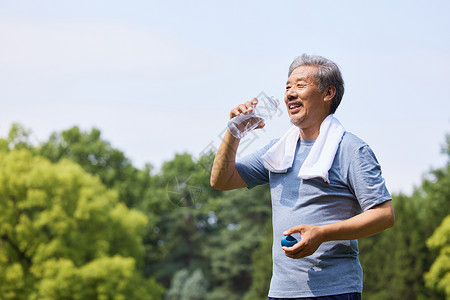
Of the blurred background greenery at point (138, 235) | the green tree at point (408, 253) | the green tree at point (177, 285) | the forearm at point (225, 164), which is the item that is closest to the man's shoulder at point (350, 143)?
the forearm at point (225, 164)

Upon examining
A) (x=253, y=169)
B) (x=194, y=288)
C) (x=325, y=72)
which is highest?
(x=325, y=72)

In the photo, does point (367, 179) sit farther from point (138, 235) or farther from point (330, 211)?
point (138, 235)

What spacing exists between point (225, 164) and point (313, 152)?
18.6 inches

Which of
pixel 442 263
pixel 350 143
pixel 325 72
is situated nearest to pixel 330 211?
pixel 350 143

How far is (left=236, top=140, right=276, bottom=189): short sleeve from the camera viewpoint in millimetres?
3162

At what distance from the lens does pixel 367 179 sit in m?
2.66

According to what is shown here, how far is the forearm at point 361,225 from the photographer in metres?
2.54

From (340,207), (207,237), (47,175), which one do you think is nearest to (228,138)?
(340,207)

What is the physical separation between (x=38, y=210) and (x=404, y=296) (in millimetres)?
18739

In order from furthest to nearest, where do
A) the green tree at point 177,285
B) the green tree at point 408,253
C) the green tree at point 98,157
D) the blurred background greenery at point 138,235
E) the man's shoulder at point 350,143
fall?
the green tree at point 177,285 < the green tree at point 98,157 < the green tree at point 408,253 < the blurred background greenery at point 138,235 < the man's shoulder at point 350,143

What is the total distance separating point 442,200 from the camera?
98.6 ft

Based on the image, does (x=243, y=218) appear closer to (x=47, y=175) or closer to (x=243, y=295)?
(x=243, y=295)

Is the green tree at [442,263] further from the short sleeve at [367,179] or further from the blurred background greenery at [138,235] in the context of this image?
the short sleeve at [367,179]

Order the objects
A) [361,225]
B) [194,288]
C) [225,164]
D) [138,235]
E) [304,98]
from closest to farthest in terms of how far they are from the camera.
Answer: [361,225] → [304,98] → [225,164] → [138,235] → [194,288]
